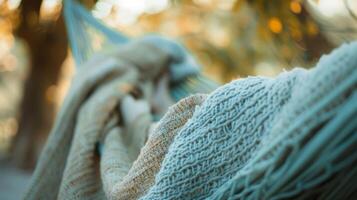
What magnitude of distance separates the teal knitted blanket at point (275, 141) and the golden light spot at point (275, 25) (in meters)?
0.59

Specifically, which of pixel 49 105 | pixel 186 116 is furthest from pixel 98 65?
pixel 49 105

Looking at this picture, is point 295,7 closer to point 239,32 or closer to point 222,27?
point 239,32

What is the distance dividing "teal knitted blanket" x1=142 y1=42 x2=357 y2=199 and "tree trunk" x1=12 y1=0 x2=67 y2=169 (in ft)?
9.11

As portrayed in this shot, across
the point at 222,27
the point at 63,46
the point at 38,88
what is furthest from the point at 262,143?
the point at 222,27

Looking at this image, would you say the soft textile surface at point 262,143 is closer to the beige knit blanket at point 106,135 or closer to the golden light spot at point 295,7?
the beige knit blanket at point 106,135

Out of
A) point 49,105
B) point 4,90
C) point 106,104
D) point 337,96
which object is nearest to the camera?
point 337,96

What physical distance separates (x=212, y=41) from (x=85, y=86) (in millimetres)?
2618

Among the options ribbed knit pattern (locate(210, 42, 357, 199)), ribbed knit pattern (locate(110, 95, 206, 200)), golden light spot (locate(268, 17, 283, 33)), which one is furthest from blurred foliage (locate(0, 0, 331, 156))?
ribbed knit pattern (locate(210, 42, 357, 199))

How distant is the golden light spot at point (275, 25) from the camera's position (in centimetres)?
117

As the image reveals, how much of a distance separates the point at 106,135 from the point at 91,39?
0.47 metres

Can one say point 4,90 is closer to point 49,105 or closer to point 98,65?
point 49,105

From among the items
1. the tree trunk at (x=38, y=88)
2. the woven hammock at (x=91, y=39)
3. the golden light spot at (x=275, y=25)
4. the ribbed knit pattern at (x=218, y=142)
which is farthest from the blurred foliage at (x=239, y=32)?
the ribbed knit pattern at (x=218, y=142)

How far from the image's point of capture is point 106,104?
116 centimetres

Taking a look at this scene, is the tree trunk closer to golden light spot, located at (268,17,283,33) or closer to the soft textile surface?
golden light spot, located at (268,17,283,33)
